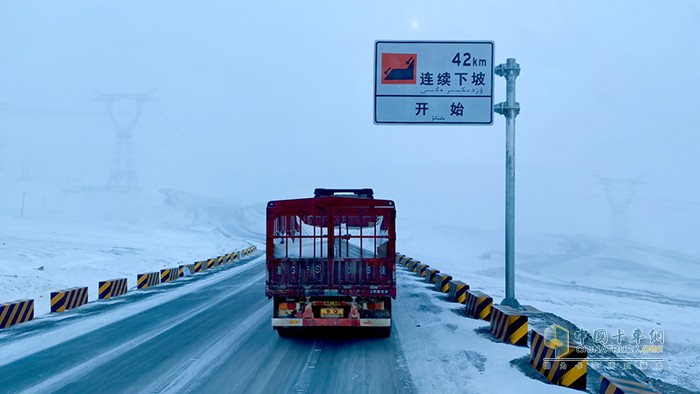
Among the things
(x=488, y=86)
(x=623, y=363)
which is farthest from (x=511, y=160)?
(x=623, y=363)

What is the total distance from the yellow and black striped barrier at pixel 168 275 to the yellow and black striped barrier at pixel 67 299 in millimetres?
7442

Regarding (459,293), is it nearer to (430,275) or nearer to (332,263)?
(430,275)

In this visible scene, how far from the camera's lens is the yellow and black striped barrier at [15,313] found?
11.9 metres

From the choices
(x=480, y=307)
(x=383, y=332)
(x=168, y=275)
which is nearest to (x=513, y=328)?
(x=383, y=332)

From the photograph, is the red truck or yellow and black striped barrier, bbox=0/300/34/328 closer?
the red truck

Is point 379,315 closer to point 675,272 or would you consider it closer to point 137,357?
point 137,357

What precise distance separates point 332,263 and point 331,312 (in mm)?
1002

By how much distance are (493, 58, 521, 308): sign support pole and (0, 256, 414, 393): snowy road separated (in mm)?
4504

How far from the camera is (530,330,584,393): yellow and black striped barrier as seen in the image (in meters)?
6.97

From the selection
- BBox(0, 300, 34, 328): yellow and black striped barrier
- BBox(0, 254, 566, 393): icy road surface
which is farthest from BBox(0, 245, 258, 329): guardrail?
BBox(0, 254, 566, 393): icy road surface

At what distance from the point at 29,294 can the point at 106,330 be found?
9479mm

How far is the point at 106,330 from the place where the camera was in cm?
1161

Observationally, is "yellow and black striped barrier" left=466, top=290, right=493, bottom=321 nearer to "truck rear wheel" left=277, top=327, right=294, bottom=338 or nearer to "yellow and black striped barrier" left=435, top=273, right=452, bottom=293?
"truck rear wheel" left=277, top=327, right=294, bottom=338

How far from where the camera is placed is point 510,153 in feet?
45.6
